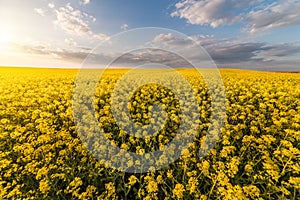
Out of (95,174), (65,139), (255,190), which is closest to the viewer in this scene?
(255,190)

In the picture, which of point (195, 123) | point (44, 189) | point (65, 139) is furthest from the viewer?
point (195, 123)

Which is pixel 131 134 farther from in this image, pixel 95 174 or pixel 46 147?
pixel 46 147

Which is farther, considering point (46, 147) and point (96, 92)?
point (96, 92)

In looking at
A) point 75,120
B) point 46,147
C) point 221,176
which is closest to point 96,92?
point 75,120

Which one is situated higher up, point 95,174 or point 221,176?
point 221,176

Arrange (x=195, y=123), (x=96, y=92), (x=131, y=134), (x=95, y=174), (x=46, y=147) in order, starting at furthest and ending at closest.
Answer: (x=96, y=92) → (x=195, y=123) → (x=131, y=134) → (x=46, y=147) → (x=95, y=174)

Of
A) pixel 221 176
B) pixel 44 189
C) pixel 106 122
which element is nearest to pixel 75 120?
pixel 106 122

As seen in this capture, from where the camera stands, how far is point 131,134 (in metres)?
6.15

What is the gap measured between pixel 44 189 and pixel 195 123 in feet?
16.3

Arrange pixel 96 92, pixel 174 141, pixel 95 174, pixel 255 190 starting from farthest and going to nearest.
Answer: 1. pixel 96 92
2. pixel 174 141
3. pixel 95 174
4. pixel 255 190

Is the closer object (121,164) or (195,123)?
(121,164)

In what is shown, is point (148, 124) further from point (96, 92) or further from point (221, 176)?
point (96, 92)

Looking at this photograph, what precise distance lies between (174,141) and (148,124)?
152 cm

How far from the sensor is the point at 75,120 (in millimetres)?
6711
